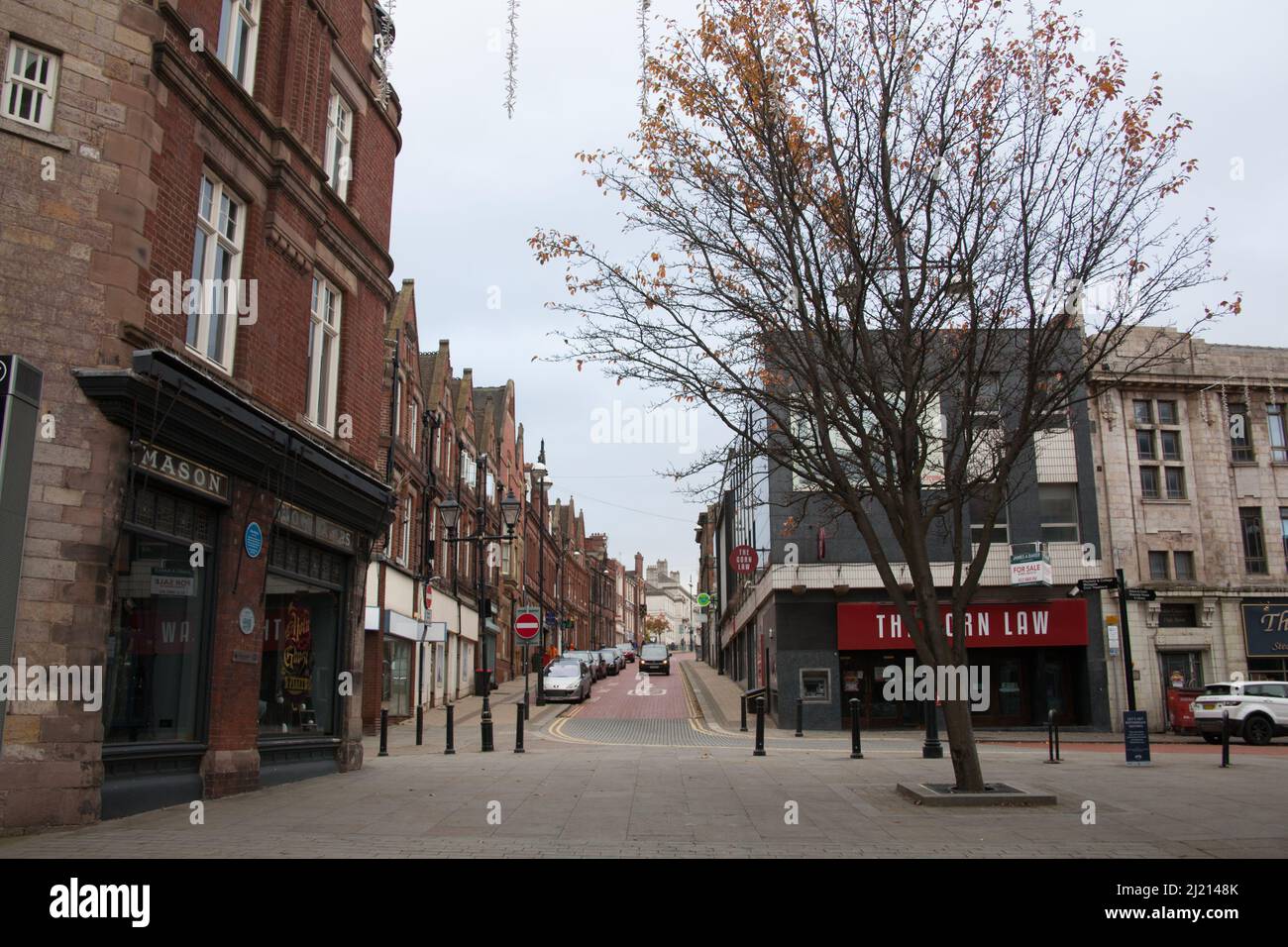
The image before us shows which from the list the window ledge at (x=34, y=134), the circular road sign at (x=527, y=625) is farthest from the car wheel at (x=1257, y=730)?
the window ledge at (x=34, y=134)

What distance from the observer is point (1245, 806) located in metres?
11.2

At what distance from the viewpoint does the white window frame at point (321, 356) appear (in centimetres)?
1484

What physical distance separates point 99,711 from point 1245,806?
12433 millimetres

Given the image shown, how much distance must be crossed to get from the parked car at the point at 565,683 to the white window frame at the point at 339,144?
69.5 feet

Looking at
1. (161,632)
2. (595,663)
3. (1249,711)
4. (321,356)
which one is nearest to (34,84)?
(161,632)

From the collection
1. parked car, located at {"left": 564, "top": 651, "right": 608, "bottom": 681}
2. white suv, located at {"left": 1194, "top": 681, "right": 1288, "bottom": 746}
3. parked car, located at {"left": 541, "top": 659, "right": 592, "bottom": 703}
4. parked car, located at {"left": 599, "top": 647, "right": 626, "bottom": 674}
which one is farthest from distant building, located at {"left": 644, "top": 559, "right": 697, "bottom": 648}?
white suv, located at {"left": 1194, "top": 681, "right": 1288, "bottom": 746}

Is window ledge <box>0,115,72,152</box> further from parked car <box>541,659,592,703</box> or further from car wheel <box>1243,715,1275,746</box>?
car wheel <box>1243,715,1275,746</box>

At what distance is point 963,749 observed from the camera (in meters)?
11.5

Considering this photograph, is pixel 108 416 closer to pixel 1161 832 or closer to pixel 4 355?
pixel 4 355

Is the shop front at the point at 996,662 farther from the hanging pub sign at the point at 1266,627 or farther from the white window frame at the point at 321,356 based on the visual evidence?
the white window frame at the point at 321,356

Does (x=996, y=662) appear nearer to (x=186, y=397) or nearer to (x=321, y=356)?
(x=321, y=356)

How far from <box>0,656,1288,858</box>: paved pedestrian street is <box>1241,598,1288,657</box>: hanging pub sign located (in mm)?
12768

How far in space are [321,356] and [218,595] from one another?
5.00m

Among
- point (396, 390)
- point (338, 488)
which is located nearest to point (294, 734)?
point (338, 488)
